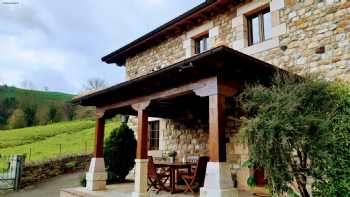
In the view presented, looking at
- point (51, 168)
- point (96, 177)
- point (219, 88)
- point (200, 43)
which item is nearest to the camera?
point (219, 88)

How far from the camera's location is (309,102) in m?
4.29

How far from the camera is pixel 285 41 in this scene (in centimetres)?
645

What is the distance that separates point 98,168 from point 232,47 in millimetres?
4912

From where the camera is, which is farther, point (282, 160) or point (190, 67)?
point (190, 67)

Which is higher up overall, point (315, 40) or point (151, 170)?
point (315, 40)

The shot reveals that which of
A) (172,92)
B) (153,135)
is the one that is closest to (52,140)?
(153,135)

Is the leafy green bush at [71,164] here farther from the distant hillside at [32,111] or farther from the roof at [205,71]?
the distant hillside at [32,111]

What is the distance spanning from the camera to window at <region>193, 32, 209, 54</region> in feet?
28.2

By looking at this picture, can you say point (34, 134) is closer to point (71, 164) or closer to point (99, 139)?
point (71, 164)

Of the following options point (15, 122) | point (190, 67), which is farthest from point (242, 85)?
point (15, 122)

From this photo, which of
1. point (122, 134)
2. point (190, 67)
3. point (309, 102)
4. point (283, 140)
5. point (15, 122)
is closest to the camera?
point (283, 140)

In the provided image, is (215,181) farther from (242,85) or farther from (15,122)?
(15,122)

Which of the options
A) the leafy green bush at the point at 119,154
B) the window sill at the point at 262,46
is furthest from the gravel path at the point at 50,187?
the window sill at the point at 262,46

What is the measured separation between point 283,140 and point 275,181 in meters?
0.68
